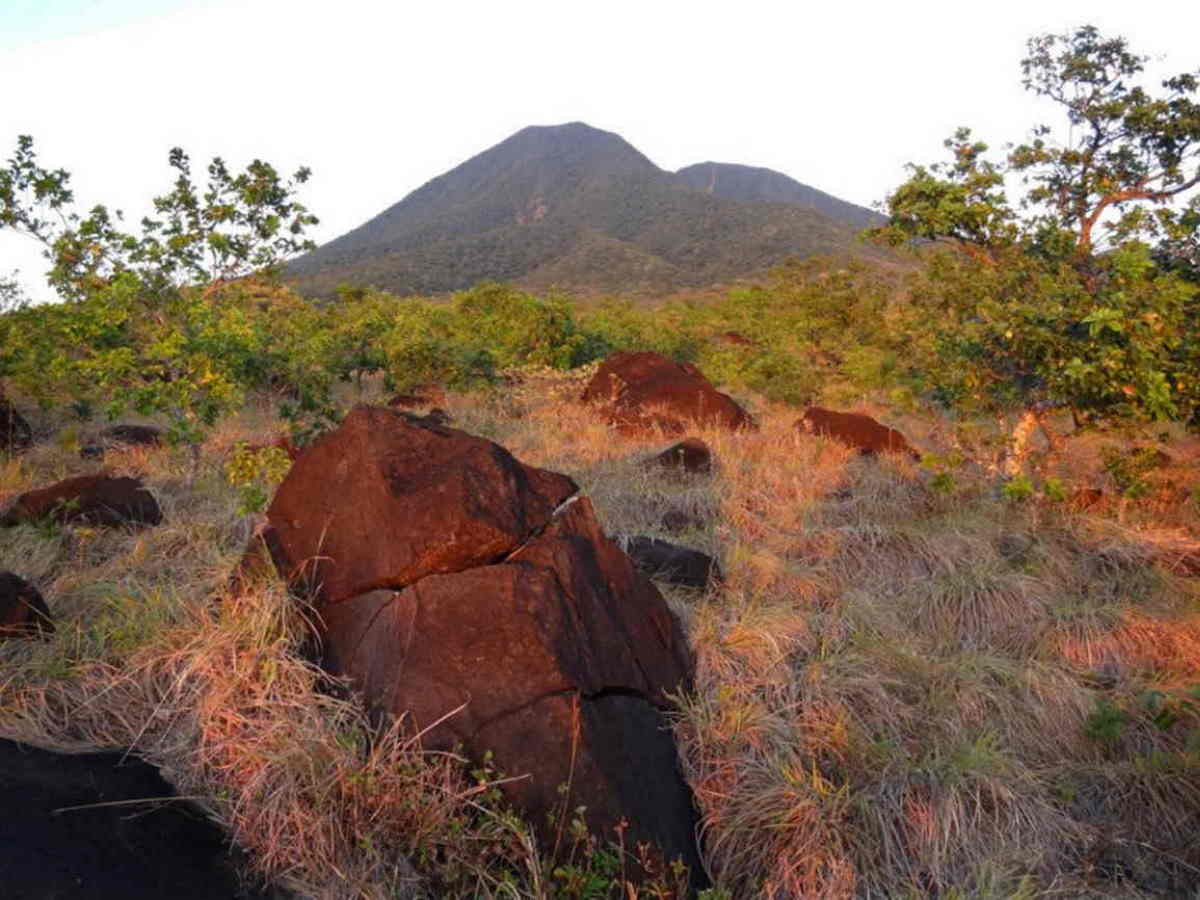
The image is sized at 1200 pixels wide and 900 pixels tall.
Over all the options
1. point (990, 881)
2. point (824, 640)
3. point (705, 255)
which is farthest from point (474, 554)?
point (705, 255)

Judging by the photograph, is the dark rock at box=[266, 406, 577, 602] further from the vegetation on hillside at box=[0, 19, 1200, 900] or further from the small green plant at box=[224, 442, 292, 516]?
the small green plant at box=[224, 442, 292, 516]

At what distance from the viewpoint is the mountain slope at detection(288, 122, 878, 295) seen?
199 ft

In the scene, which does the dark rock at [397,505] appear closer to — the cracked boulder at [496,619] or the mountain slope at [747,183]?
the cracked boulder at [496,619]

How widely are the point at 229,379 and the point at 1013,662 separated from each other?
626 cm

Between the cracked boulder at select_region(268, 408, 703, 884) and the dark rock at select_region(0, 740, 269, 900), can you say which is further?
the cracked boulder at select_region(268, 408, 703, 884)

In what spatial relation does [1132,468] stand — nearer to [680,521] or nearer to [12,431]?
[680,521]

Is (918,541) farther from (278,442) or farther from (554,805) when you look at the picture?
(278,442)

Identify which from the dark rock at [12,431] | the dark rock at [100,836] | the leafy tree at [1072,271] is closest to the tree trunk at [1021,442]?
the leafy tree at [1072,271]

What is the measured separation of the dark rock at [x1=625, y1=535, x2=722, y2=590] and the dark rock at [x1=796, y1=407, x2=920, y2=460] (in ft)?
14.4

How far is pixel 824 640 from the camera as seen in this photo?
4.27 metres

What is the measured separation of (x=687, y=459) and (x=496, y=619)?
4824 millimetres

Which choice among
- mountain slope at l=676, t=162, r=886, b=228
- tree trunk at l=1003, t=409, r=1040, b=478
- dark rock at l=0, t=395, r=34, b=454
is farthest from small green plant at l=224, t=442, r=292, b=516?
mountain slope at l=676, t=162, r=886, b=228

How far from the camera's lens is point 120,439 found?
8570 millimetres

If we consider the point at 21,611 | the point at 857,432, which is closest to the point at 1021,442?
the point at 857,432
